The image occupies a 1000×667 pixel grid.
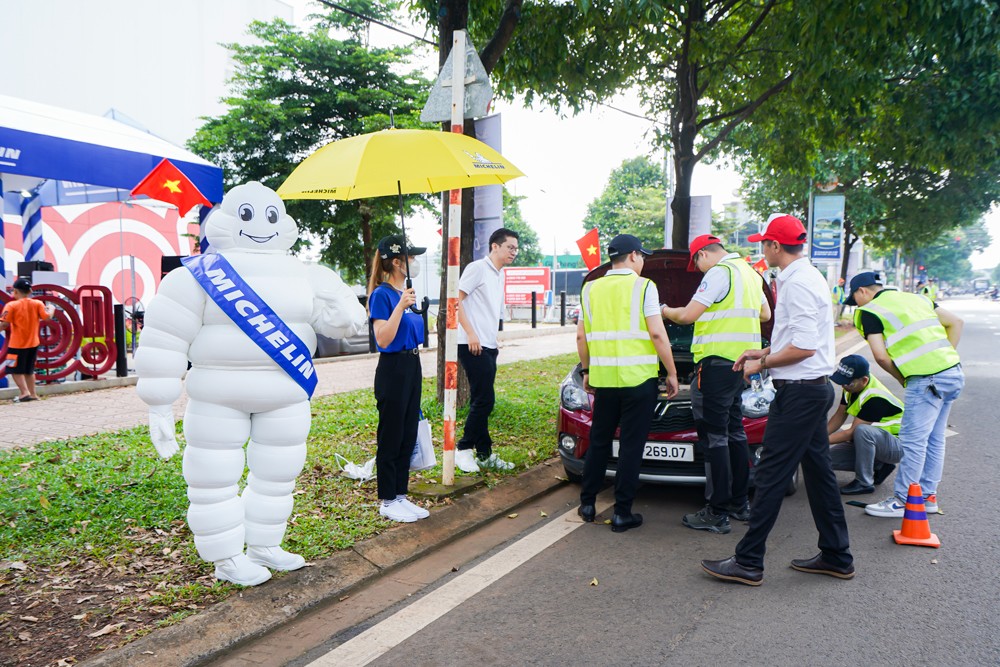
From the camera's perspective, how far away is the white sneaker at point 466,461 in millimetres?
5656

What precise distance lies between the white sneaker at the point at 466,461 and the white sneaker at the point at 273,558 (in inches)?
84.0

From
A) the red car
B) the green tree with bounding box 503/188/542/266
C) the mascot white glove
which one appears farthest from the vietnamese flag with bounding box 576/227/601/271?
the green tree with bounding box 503/188/542/266

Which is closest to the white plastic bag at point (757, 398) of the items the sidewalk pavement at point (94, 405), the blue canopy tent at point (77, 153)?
the sidewalk pavement at point (94, 405)

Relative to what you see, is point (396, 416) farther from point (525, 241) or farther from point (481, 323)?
point (525, 241)

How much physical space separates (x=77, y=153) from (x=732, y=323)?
29.7 feet

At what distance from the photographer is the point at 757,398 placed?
5.05 meters

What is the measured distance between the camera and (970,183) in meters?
21.5

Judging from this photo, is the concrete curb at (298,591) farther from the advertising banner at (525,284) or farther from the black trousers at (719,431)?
the advertising banner at (525,284)

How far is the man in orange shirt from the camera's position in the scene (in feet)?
29.1

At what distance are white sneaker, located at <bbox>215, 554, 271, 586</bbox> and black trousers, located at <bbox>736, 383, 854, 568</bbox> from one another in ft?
8.28

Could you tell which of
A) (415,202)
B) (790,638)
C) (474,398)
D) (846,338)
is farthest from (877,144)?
(790,638)

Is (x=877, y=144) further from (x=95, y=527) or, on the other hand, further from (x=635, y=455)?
(x=95, y=527)

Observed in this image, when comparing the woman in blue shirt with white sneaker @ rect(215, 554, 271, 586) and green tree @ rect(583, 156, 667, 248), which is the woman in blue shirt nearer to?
white sneaker @ rect(215, 554, 271, 586)

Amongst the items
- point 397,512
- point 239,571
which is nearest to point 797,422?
point 397,512
